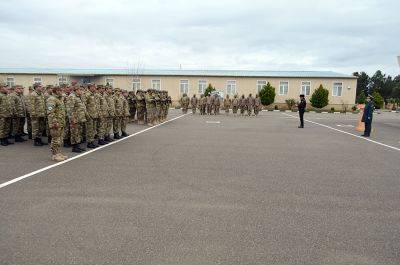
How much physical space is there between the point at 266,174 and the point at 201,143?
16.5ft

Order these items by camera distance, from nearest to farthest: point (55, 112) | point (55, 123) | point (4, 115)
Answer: point (55, 123) → point (55, 112) → point (4, 115)

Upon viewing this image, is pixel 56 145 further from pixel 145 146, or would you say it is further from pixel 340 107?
pixel 340 107

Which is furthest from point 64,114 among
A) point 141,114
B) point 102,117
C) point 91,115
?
point 141,114

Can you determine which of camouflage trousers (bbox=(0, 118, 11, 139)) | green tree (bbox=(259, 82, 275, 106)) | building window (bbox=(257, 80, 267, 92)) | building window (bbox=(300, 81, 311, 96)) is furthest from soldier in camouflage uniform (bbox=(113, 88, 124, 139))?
building window (bbox=(300, 81, 311, 96))

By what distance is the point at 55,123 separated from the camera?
9.03 m

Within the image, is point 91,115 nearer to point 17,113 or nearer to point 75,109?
point 75,109

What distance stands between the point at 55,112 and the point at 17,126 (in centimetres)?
364

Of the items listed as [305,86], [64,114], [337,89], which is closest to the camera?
[64,114]

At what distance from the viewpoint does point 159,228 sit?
4.67m

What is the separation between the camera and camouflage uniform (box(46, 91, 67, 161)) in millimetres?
8992

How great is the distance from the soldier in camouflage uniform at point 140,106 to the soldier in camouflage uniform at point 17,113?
7391 mm

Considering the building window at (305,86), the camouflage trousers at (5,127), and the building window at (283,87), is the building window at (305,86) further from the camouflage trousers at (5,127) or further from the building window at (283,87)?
the camouflage trousers at (5,127)

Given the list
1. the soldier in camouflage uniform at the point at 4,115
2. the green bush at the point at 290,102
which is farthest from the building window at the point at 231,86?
the soldier in camouflage uniform at the point at 4,115

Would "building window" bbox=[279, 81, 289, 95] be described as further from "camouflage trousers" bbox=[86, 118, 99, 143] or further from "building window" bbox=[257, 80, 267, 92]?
"camouflage trousers" bbox=[86, 118, 99, 143]
